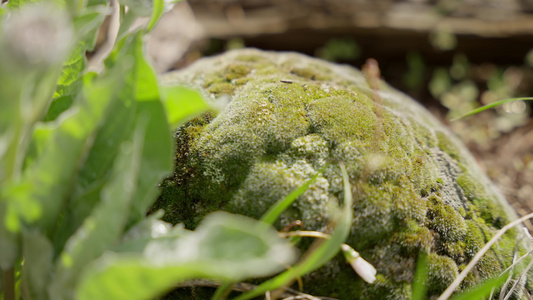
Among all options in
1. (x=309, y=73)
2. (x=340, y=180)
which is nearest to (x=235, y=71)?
(x=309, y=73)

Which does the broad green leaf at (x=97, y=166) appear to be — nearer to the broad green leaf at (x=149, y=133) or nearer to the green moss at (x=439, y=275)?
the broad green leaf at (x=149, y=133)

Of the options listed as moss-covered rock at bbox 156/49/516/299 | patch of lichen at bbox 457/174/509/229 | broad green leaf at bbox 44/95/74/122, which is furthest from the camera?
patch of lichen at bbox 457/174/509/229

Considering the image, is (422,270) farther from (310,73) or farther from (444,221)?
(310,73)

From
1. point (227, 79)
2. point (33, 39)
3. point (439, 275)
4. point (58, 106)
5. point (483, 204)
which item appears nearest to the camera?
point (33, 39)

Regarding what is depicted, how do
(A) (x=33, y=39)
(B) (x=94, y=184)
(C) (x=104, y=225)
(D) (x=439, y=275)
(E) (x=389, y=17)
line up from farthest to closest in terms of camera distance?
1. (E) (x=389, y=17)
2. (D) (x=439, y=275)
3. (B) (x=94, y=184)
4. (C) (x=104, y=225)
5. (A) (x=33, y=39)

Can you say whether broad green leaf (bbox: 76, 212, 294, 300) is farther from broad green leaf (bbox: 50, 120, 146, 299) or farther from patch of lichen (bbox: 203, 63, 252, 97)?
patch of lichen (bbox: 203, 63, 252, 97)

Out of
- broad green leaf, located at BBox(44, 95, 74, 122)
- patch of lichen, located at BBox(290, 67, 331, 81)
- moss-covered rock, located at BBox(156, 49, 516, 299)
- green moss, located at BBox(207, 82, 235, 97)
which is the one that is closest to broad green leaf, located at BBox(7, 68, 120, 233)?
broad green leaf, located at BBox(44, 95, 74, 122)

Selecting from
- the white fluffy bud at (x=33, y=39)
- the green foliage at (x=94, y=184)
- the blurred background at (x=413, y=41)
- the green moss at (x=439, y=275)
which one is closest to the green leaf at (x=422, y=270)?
the green moss at (x=439, y=275)
